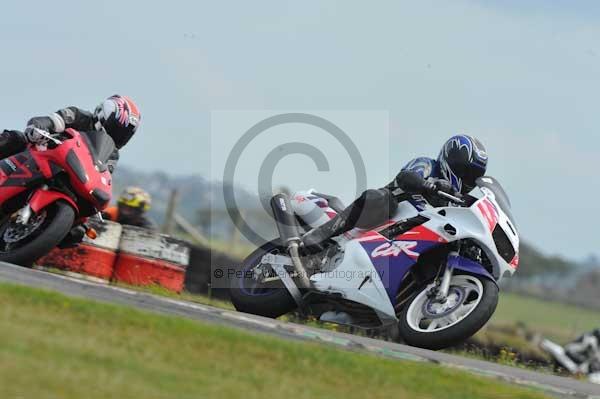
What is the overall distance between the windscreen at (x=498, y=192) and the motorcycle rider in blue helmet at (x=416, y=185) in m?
0.10

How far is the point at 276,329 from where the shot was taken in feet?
28.3

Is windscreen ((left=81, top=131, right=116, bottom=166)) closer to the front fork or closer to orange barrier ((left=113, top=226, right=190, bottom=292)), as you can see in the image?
orange barrier ((left=113, top=226, right=190, bottom=292))

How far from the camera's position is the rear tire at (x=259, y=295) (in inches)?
428

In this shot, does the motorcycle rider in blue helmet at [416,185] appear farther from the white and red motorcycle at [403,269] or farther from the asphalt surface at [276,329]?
the asphalt surface at [276,329]

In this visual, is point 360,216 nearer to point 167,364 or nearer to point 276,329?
point 276,329

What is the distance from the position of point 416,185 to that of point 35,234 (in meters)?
3.47

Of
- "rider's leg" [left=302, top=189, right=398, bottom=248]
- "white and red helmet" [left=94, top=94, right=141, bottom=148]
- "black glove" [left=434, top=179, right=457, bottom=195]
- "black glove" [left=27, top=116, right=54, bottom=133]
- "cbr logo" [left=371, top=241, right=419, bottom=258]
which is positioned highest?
"white and red helmet" [left=94, top=94, right=141, bottom=148]

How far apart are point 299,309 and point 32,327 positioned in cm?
476

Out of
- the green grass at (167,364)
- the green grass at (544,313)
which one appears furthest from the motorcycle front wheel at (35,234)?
the green grass at (544,313)

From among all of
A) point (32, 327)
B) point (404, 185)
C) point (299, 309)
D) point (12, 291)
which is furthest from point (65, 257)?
point (32, 327)

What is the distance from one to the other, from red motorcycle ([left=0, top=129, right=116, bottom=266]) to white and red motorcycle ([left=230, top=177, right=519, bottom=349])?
1.73 m

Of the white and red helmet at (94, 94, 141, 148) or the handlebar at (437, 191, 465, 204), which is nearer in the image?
the handlebar at (437, 191, 465, 204)

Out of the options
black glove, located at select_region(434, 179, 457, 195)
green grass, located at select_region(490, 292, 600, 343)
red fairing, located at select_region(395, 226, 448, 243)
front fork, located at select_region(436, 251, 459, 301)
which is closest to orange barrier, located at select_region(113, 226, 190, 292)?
red fairing, located at select_region(395, 226, 448, 243)

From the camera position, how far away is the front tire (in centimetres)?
945
